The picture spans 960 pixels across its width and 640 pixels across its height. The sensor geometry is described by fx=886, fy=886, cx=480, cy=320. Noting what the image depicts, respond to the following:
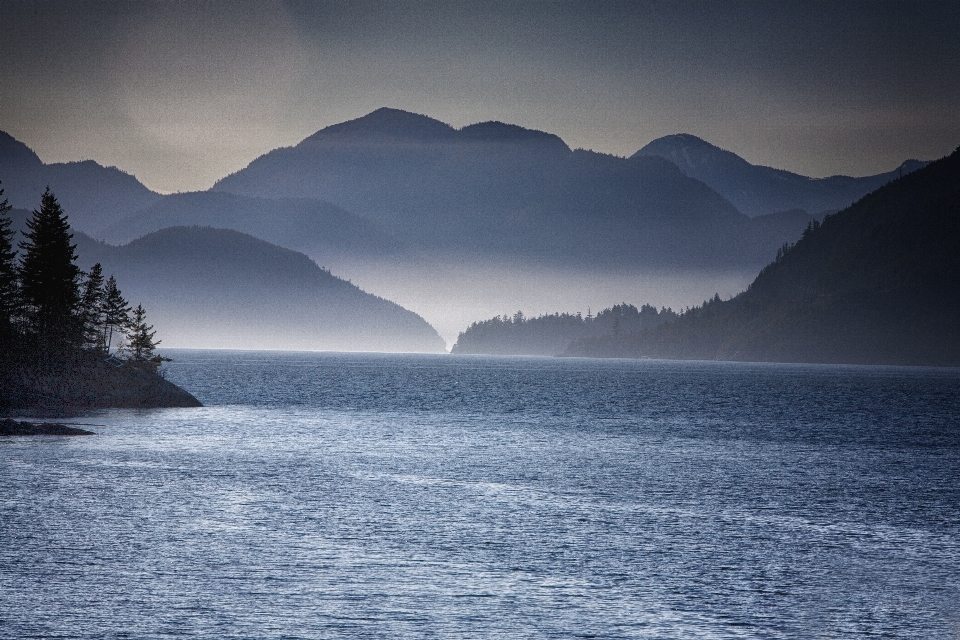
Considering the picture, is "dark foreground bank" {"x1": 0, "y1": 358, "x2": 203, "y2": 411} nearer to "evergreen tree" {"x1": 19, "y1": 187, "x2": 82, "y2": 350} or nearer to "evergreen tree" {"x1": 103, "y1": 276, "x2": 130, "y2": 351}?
"evergreen tree" {"x1": 19, "y1": 187, "x2": 82, "y2": 350}

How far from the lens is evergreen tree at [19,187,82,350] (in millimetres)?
102312

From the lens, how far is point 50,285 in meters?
105

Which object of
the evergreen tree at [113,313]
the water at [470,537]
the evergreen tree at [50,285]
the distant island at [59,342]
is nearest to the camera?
the water at [470,537]

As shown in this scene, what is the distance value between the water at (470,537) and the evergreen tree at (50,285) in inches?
1136

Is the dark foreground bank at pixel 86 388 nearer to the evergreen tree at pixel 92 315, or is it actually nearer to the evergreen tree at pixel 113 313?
the evergreen tree at pixel 92 315

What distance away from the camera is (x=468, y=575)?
95.8 feet

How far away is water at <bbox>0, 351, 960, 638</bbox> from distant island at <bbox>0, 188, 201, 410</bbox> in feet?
75.4

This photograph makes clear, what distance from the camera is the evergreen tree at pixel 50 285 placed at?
102m

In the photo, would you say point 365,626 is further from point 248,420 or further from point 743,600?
point 248,420

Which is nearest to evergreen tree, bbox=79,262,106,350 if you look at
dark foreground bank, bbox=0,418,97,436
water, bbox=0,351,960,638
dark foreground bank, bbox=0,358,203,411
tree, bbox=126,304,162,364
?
tree, bbox=126,304,162,364

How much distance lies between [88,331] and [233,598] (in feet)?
296

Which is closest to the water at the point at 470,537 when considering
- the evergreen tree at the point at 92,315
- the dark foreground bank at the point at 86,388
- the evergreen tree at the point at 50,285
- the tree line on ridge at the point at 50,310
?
the dark foreground bank at the point at 86,388

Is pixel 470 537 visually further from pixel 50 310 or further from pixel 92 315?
pixel 92 315

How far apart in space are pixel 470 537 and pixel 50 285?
86.9m
